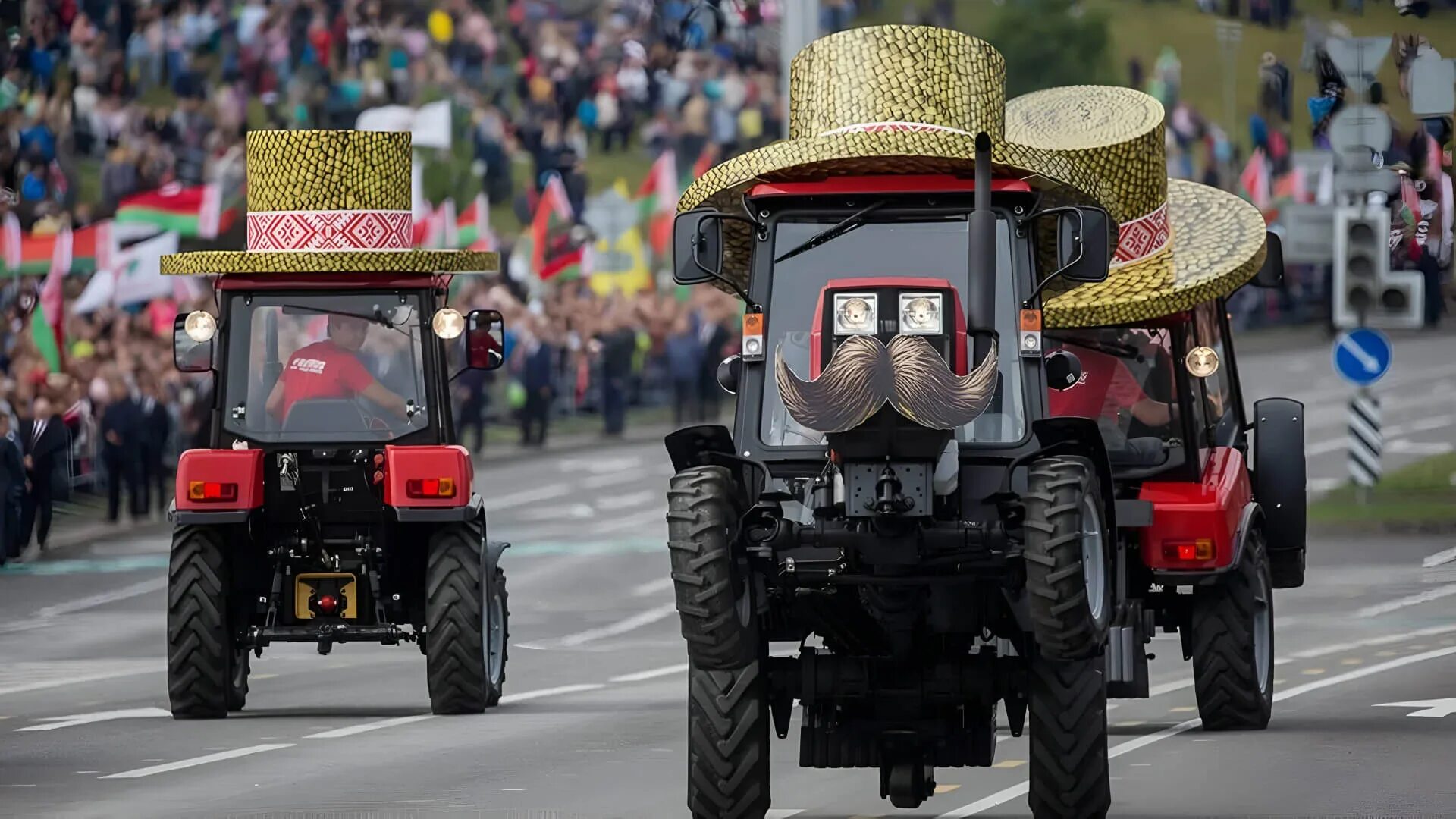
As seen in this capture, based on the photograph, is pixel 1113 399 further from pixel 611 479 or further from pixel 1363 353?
pixel 611 479

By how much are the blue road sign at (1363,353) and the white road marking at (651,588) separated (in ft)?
24.9

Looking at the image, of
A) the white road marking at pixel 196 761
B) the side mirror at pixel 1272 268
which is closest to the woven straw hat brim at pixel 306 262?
the white road marking at pixel 196 761

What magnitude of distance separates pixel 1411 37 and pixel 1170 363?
19.8m

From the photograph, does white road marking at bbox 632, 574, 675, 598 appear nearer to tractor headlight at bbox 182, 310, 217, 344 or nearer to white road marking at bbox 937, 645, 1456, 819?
white road marking at bbox 937, 645, 1456, 819

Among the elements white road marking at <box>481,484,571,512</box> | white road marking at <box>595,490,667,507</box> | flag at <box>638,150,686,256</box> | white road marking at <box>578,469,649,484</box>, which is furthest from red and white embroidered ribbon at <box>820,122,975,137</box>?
flag at <box>638,150,686,256</box>

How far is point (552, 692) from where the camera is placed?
2117 cm

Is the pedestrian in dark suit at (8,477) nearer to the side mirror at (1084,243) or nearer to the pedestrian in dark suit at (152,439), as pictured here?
the pedestrian in dark suit at (152,439)

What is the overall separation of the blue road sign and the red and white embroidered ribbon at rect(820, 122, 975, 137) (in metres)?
21.7

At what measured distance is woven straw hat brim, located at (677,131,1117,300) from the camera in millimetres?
12391

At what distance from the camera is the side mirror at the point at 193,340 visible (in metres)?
18.7

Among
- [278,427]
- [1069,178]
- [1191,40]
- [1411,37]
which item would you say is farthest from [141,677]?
[1191,40]

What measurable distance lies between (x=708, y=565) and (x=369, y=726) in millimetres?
7165

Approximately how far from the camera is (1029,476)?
1169 centimetres

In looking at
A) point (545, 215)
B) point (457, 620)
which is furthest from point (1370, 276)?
point (545, 215)
